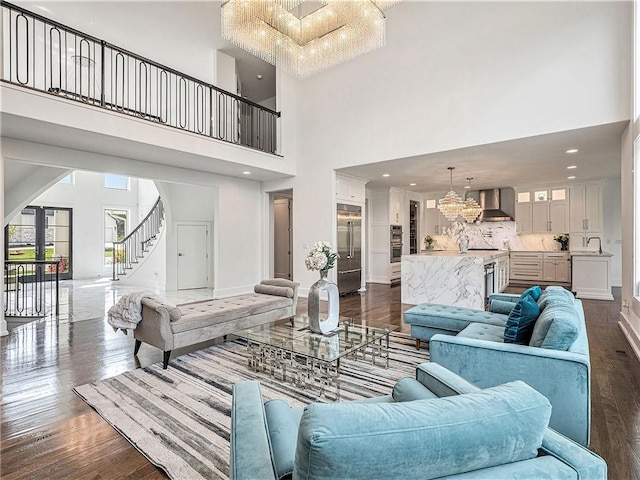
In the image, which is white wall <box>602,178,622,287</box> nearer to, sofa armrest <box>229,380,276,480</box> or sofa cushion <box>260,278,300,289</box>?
sofa cushion <box>260,278,300,289</box>

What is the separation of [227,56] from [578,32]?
6.40 meters

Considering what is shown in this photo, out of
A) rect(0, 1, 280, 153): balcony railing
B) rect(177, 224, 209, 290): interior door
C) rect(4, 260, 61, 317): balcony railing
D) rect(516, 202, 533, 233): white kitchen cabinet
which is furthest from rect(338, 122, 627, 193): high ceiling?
rect(4, 260, 61, 317): balcony railing

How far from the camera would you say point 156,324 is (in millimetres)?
3219

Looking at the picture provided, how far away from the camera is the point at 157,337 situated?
323 centimetres

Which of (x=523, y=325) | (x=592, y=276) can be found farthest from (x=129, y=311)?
(x=592, y=276)

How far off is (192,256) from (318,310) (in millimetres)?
6272

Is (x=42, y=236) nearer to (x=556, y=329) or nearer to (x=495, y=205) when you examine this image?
(x=556, y=329)

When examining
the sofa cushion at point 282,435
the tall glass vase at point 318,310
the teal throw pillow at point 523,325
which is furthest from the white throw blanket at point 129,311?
the teal throw pillow at point 523,325

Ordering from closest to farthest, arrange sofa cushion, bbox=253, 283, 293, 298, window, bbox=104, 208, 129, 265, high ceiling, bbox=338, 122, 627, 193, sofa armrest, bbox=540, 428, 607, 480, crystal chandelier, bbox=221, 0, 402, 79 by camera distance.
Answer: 1. sofa armrest, bbox=540, 428, 607, 480
2. crystal chandelier, bbox=221, 0, 402, 79
3. sofa cushion, bbox=253, 283, 293, 298
4. high ceiling, bbox=338, 122, 627, 193
5. window, bbox=104, 208, 129, 265

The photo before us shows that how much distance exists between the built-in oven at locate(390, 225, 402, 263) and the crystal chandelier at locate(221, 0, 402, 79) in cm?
571

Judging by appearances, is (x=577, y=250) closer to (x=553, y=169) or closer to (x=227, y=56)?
(x=553, y=169)

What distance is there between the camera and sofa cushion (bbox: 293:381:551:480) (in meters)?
0.77

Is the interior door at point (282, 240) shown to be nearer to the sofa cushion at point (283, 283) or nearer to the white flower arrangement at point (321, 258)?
the sofa cushion at point (283, 283)

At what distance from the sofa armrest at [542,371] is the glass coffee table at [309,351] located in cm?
89
